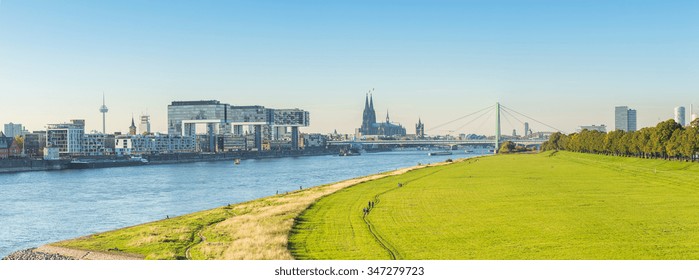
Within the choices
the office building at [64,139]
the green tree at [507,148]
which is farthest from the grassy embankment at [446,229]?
the office building at [64,139]

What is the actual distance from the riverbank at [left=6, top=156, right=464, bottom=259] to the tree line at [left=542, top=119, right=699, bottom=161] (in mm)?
23826

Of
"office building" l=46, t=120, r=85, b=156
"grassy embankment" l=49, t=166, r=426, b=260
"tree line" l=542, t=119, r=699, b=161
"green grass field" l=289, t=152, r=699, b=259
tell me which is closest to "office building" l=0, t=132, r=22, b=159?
"office building" l=46, t=120, r=85, b=156

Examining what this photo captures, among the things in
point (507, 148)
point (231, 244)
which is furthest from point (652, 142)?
point (507, 148)

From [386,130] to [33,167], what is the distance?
469 ft

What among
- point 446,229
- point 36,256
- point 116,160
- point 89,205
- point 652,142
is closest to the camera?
point 36,256

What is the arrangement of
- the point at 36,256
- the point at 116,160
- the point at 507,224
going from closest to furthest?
the point at 36,256 < the point at 507,224 < the point at 116,160

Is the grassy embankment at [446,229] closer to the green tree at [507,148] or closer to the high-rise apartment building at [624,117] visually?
the high-rise apartment building at [624,117]

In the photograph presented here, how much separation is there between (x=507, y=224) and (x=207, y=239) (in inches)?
206

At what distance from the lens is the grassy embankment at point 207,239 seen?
1010 centimetres

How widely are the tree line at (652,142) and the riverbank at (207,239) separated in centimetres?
2383

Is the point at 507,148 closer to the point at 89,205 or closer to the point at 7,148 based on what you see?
the point at 7,148

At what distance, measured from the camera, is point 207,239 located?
1199cm

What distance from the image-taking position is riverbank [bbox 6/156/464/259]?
10.1 meters

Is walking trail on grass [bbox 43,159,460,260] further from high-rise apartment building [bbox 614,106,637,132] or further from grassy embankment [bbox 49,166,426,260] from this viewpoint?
high-rise apartment building [bbox 614,106,637,132]
